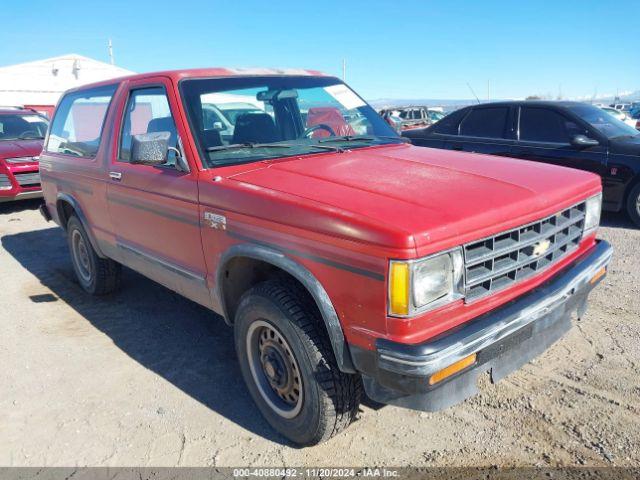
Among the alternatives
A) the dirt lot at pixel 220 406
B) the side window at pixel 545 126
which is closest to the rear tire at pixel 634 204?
the side window at pixel 545 126

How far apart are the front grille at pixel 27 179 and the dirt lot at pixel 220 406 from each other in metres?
5.19

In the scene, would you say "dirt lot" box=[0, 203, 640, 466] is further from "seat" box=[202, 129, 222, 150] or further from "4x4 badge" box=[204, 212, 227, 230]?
"seat" box=[202, 129, 222, 150]

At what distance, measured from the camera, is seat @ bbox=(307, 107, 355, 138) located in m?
3.80

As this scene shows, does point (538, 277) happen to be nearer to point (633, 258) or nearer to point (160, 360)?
point (160, 360)

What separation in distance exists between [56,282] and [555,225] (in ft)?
16.6

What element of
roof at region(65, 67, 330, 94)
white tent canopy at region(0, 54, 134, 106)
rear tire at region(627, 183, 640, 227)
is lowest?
rear tire at region(627, 183, 640, 227)

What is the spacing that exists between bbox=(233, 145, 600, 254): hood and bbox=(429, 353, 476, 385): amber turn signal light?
0.53 m

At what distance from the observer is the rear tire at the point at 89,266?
15.9ft

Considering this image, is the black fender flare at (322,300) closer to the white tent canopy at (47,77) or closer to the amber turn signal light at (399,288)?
the amber turn signal light at (399,288)

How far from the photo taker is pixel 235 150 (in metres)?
3.21

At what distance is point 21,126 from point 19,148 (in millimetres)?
1316

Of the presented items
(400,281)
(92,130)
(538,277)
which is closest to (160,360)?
(92,130)

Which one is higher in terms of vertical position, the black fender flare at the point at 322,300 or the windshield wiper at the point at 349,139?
the windshield wiper at the point at 349,139

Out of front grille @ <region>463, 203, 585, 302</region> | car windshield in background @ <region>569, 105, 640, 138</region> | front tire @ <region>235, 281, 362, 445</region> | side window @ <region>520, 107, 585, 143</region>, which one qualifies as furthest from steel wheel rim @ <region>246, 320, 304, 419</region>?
car windshield in background @ <region>569, 105, 640, 138</region>
